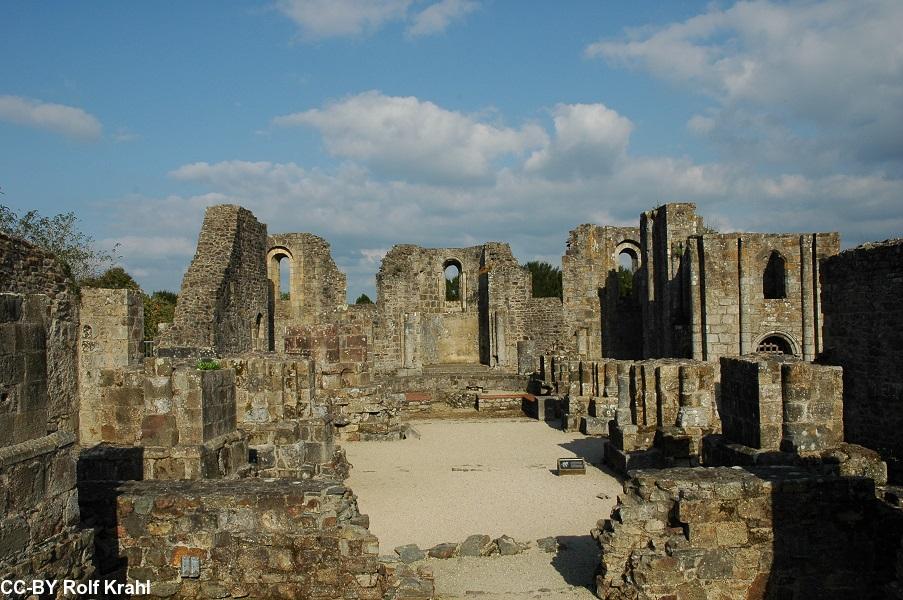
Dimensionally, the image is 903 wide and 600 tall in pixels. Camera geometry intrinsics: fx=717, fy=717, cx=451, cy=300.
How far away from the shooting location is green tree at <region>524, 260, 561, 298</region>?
189ft

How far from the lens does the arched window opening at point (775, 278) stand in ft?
77.8

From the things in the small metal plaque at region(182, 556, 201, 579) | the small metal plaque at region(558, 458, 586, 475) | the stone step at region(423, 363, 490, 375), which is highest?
the stone step at region(423, 363, 490, 375)

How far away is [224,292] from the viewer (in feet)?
66.7

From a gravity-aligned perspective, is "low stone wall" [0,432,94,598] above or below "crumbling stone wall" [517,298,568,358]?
below

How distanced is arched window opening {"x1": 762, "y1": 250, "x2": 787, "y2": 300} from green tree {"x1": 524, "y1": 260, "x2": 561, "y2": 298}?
3026 cm

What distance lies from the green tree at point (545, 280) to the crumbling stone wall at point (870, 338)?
42124 mm

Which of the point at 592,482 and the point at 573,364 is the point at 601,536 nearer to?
the point at 592,482

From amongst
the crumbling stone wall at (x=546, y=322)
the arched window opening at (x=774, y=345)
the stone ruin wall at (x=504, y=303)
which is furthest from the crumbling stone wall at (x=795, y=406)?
the crumbling stone wall at (x=546, y=322)

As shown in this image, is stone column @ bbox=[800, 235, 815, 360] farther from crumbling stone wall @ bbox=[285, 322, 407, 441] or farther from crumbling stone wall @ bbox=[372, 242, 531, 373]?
crumbling stone wall @ bbox=[285, 322, 407, 441]

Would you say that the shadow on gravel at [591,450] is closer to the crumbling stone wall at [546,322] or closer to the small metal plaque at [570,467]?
the small metal plaque at [570,467]

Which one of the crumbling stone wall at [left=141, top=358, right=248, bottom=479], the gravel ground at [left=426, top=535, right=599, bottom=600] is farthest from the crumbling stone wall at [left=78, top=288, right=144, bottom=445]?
the gravel ground at [left=426, top=535, right=599, bottom=600]

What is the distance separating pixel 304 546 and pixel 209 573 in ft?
2.59

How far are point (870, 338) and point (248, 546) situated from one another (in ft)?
36.9

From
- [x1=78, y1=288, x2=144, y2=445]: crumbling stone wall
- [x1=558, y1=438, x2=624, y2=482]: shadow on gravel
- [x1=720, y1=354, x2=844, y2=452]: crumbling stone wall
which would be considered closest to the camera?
[x1=720, y1=354, x2=844, y2=452]: crumbling stone wall
